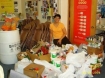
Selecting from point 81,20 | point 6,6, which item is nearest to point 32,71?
point 81,20

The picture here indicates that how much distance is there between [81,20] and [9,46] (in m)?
1.92

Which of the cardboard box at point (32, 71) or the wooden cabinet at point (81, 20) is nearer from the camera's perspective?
the cardboard box at point (32, 71)

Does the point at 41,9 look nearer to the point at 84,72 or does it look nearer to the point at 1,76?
the point at 84,72

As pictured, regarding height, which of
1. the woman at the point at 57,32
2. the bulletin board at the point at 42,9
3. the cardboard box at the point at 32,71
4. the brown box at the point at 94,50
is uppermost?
the bulletin board at the point at 42,9

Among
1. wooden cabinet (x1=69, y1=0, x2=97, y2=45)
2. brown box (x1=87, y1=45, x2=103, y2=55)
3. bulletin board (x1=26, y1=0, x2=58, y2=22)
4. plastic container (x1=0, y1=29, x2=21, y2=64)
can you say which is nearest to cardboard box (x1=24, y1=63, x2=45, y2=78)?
plastic container (x1=0, y1=29, x2=21, y2=64)

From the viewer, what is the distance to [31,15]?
546 cm

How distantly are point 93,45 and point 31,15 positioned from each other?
104 inches

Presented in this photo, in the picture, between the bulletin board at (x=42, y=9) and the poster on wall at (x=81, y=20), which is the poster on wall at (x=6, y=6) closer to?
the bulletin board at (x=42, y=9)

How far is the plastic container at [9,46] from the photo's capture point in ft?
11.9

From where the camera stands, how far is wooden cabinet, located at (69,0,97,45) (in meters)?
4.06

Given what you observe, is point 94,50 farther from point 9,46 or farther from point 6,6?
point 6,6

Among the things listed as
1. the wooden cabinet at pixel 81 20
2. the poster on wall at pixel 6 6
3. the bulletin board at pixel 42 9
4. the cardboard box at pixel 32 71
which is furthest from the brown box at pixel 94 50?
the poster on wall at pixel 6 6

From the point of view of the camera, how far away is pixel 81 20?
4.34 meters

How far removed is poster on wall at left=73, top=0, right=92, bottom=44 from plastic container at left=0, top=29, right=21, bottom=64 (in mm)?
A: 1627
